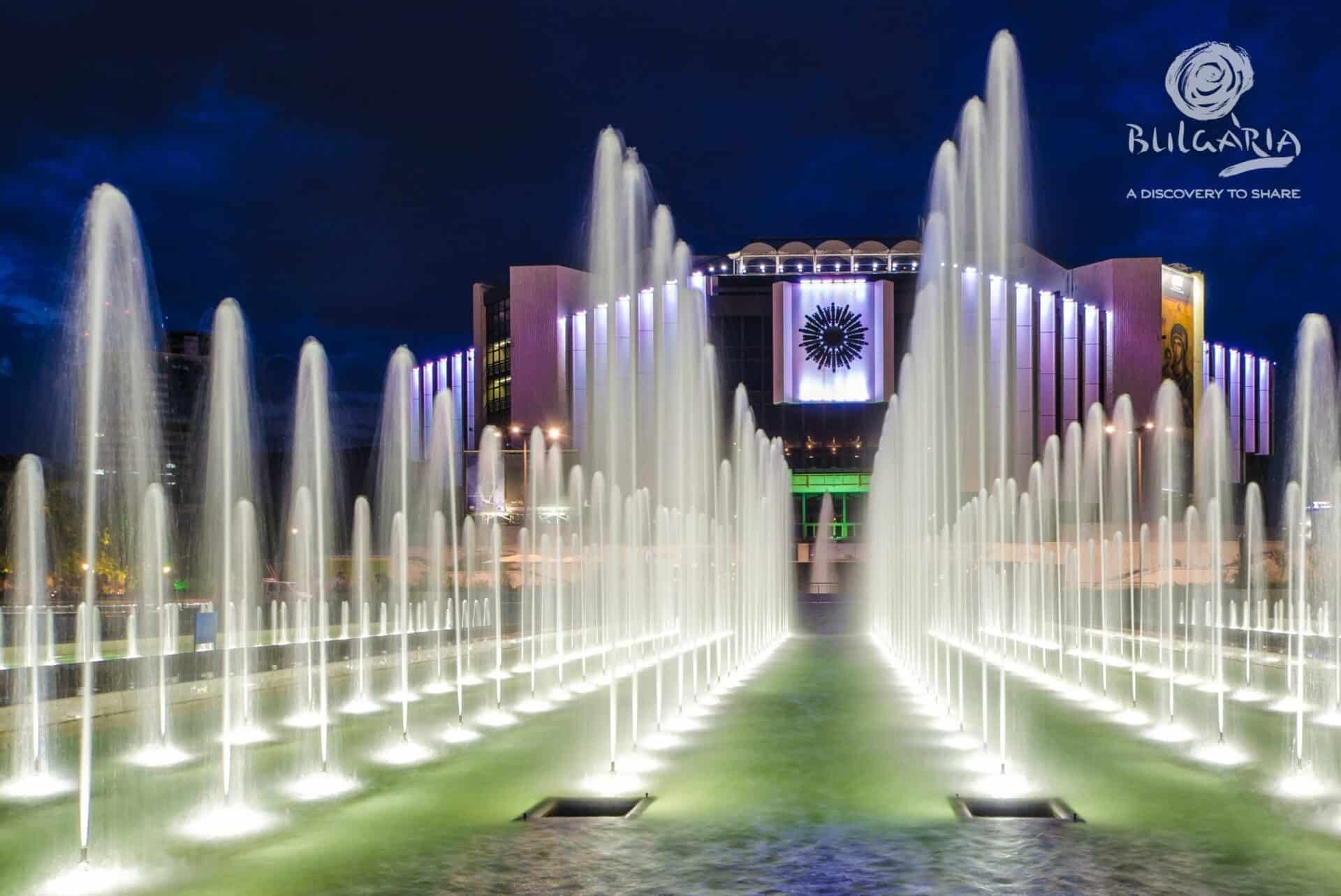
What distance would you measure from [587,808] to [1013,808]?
10.7 feet

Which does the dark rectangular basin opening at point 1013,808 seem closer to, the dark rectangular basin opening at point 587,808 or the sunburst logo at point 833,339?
the dark rectangular basin opening at point 587,808

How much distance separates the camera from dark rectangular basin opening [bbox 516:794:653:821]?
403 inches

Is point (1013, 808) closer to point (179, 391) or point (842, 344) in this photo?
point (179, 391)

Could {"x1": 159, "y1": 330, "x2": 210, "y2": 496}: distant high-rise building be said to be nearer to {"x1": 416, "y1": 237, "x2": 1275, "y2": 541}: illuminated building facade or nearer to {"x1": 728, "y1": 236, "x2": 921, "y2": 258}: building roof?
{"x1": 416, "y1": 237, "x2": 1275, "y2": 541}: illuminated building facade

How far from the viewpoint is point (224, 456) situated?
11.9 meters

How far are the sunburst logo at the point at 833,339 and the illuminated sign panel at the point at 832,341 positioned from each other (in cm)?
4

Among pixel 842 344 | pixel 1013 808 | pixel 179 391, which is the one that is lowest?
pixel 1013 808

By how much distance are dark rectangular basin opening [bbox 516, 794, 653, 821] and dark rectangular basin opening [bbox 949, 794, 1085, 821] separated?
8.09 ft

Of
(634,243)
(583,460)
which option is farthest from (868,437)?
(634,243)

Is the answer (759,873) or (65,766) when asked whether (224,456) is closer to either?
(65,766)

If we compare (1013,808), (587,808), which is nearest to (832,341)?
(1013,808)

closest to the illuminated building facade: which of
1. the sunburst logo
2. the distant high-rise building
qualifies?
the sunburst logo

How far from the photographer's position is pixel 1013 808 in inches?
408

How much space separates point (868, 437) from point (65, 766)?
209 feet
